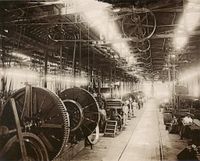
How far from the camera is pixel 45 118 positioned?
5.65 metres

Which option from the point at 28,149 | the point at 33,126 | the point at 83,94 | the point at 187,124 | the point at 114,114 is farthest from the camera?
the point at 114,114

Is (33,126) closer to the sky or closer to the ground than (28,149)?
closer to the sky

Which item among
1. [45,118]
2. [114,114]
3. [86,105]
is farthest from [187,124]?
[45,118]

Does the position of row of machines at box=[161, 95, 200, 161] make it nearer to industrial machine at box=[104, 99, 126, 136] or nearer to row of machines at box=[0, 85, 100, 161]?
industrial machine at box=[104, 99, 126, 136]

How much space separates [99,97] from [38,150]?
21.1 ft

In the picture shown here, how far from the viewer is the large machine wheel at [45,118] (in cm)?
547

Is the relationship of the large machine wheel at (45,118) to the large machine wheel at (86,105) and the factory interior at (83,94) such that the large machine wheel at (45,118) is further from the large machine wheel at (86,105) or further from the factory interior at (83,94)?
the large machine wheel at (86,105)

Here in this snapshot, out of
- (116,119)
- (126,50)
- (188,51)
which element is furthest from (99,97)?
(188,51)

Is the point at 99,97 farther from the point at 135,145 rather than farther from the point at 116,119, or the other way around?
the point at 135,145

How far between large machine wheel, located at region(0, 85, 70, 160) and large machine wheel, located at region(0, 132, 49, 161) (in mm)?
439

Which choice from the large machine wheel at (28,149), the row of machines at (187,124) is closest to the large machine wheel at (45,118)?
the large machine wheel at (28,149)

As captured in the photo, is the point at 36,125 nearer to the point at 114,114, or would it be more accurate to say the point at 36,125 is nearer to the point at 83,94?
the point at 83,94

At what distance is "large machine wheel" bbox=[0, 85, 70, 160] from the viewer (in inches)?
215

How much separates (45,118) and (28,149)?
2.76 ft
